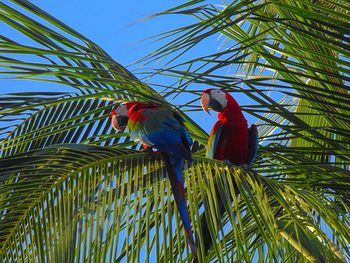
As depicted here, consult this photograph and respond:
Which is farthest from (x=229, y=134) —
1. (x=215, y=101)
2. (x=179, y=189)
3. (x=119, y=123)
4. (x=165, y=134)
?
(x=179, y=189)

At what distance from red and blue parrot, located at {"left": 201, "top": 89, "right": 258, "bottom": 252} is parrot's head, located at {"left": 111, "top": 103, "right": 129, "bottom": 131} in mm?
245

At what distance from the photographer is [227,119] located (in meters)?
2.56

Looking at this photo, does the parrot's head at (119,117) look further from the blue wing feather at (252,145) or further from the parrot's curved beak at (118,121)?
the blue wing feather at (252,145)

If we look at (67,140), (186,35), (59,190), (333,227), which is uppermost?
(186,35)

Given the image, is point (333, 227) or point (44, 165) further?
point (333, 227)

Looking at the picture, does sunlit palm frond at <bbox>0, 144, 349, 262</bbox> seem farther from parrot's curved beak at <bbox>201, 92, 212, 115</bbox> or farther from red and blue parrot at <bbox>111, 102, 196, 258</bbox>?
parrot's curved beak at <bbox>201, 92, 212, 115</bbox>

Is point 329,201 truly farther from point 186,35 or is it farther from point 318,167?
point 186,35

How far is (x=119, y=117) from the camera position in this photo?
226 cm

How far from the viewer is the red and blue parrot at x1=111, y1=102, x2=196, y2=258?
1.80m

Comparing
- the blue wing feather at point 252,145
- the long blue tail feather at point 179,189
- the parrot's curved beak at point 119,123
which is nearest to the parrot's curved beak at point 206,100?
the blue wing feather at point 252,145

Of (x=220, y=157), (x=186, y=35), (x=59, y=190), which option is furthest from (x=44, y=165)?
(x=220, y=157)

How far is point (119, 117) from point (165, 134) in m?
0.33

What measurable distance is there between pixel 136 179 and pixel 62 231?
19 centimetres

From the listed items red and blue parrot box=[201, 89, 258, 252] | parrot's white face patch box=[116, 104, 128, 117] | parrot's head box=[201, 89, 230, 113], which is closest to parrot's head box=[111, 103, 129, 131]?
parrot's white face patch box=[116, 104, 128, 117]
